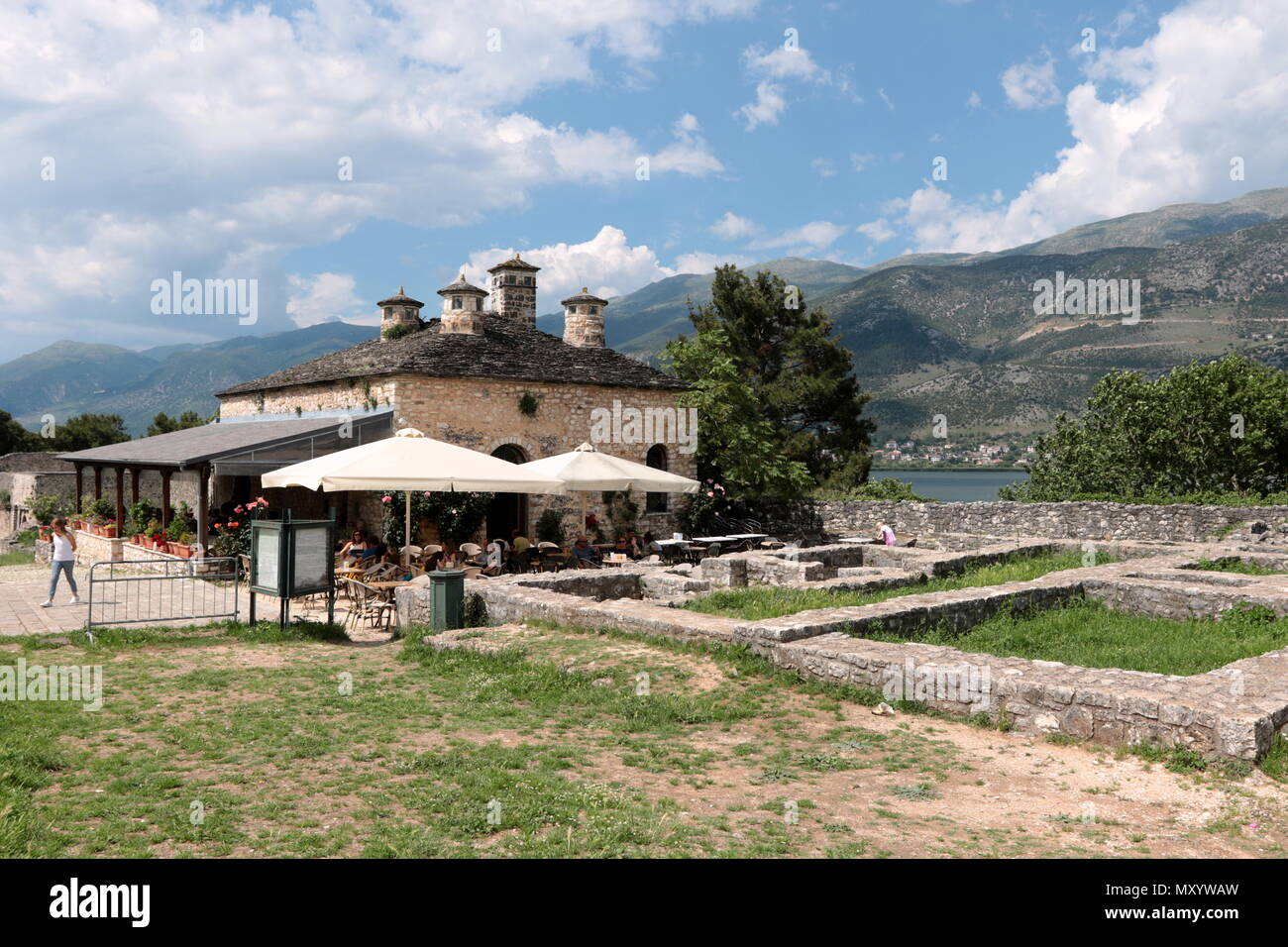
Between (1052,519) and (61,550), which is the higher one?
(61,550)

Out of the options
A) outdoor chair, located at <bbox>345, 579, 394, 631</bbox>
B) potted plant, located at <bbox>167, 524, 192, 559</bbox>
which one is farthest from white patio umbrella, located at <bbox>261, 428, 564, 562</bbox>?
potted plant, located at <bbox>167, 524, 192, 559</bbox>

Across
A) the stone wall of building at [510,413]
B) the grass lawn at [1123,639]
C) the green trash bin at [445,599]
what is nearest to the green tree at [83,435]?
the stone wall of building at [510,413]

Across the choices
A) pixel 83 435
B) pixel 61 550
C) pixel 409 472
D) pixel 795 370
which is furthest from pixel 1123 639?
pixel 83 435

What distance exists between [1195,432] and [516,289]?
82.2ft

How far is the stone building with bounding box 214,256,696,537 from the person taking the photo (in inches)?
782

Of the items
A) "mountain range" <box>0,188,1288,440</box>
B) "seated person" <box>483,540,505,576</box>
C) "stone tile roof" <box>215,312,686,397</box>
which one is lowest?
"seated person" <box>483,540,505,576</box>

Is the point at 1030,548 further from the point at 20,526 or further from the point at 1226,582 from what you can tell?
the point at 20,526

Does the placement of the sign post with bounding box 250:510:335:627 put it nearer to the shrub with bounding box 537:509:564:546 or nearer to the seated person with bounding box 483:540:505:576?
the seated person with bounding box 483:540:505:576

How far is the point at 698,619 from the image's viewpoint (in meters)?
9.56

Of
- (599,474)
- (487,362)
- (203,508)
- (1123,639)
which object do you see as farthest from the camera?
(487,362)

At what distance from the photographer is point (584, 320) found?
2597cm

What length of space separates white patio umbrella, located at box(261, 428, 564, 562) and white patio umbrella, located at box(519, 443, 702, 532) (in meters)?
1.45

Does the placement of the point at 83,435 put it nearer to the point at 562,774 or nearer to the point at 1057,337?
the point at 562,774

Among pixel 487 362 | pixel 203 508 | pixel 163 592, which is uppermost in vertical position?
pixel 487 362
